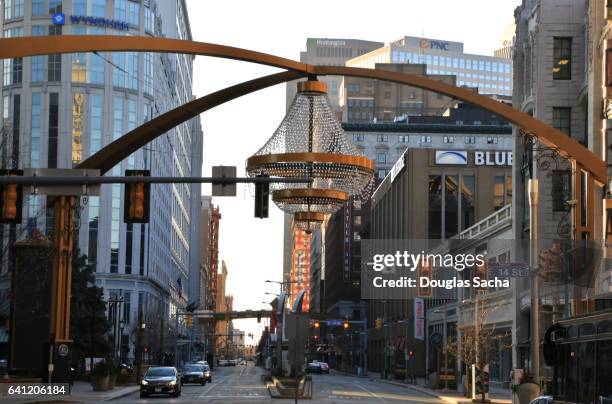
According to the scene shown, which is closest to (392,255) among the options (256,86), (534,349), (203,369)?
(203,369)

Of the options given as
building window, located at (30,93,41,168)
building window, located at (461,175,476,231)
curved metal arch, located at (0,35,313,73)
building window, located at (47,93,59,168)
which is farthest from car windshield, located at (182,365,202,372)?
building window, located at (30,93,41,168)

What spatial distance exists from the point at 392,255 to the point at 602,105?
72.8 m

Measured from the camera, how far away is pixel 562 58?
62.0 metres

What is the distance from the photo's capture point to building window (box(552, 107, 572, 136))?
62.1 metres

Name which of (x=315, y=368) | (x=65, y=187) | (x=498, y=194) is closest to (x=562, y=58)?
(x=65, y=187)

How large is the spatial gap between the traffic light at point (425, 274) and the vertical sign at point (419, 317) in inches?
84.8

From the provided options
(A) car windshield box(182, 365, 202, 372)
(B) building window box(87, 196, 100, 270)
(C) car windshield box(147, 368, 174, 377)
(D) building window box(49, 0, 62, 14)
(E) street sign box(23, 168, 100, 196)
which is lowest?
(A) car windshield box(182, 365, 202, 372)

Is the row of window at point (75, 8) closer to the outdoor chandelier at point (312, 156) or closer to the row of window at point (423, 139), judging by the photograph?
the row of window at point (423, 139)

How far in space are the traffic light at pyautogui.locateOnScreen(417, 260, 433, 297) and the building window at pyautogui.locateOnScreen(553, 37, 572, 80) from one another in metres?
40.7

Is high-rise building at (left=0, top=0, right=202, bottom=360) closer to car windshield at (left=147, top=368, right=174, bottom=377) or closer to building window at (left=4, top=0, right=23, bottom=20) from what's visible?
building window at (left=4, top=0, right=23, bottom=20)

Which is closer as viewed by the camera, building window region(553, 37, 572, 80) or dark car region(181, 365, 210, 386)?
building window region(553, 37, 572, 80)

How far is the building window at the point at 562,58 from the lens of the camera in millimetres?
61875

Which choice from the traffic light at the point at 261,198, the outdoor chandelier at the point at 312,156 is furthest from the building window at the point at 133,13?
the traffic light at the point at 261,198

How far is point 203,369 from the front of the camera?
79000mm
